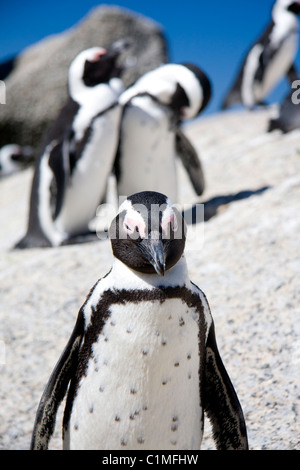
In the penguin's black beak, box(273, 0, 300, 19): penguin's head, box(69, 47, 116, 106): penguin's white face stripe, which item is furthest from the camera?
box(273, 0, 300, 19): penguin's head

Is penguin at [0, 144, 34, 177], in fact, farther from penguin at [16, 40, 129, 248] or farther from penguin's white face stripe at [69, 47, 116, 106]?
penguin's white face stripe at [69, 47, 116, 106]

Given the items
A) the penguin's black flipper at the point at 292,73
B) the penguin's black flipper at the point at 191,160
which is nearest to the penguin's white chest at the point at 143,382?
the penguin's black flipper at the point at 191,160

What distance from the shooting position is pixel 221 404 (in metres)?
1.88

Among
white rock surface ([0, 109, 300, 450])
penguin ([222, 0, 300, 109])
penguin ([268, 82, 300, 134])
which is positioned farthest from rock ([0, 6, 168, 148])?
white rock surface ([0, 109, 300, 450])

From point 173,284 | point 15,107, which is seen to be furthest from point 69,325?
point 15,107

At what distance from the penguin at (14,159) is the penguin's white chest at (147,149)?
6062 mm

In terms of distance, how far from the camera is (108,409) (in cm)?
177

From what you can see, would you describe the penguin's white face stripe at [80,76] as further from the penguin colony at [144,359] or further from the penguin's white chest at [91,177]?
the penguin colony at [144,359]

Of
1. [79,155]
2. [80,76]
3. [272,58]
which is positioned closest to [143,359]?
[79,155]

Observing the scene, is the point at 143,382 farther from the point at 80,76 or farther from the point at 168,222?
the point at 80,76

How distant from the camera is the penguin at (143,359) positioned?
5.47 ft

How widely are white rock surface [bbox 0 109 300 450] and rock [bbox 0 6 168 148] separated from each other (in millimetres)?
6094

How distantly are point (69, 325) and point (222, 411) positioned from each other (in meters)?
1.15

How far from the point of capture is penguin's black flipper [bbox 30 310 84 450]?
1.81m
